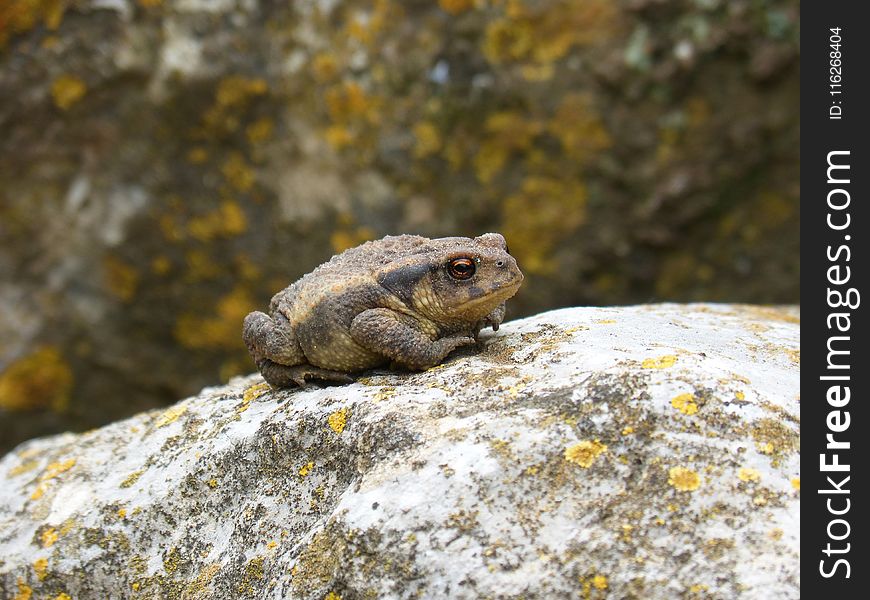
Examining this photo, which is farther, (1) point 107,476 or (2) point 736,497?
(1) point 107,476

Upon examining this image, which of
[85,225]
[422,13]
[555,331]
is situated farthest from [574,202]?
[85,225]

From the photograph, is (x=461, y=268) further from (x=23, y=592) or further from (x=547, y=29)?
(x=547, y=29)

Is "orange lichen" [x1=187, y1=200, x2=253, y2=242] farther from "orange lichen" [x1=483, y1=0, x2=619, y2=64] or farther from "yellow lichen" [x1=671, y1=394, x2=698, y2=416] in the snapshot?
"yellow lichen" [x1=671, y1=394, x2=698, y2=416]

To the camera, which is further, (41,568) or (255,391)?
(255,391)

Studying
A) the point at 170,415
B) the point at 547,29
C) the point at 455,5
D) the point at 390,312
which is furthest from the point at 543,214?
the point at 170,415

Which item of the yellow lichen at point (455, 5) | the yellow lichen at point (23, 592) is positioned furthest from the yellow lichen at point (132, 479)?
the yellow lichen at point (455, 5)

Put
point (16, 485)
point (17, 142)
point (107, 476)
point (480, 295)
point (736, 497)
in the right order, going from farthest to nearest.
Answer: point (17, 142) < point (16, 485) < point (107, 476) < point (480, 295) < point (736, 497)

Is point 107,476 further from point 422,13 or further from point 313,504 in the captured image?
point 422,13
